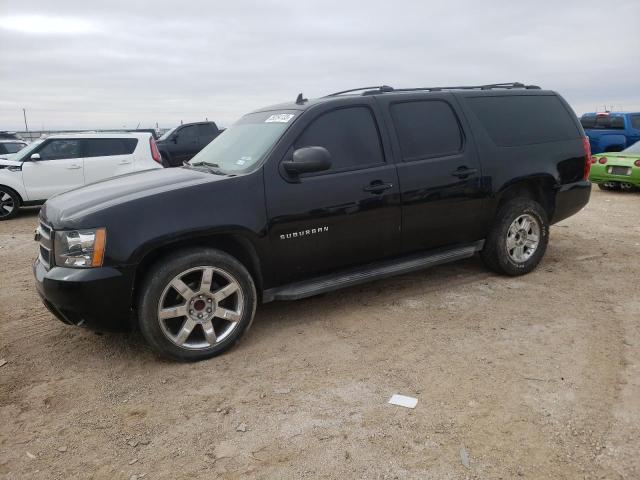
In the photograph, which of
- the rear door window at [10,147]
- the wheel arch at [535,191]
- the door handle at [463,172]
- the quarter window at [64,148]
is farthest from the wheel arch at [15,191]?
the wheel arch at [535,191]

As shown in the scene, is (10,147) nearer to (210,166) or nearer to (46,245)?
(210,166)

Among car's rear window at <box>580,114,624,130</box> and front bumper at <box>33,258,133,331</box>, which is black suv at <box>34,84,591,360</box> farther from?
car's rear window at <box>580,114,624,130</box>

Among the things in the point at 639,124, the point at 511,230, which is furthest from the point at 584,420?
Answer: the point at 639,124

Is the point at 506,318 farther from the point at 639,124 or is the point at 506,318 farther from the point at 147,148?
the point at 639,124

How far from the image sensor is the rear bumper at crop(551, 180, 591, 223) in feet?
17.8

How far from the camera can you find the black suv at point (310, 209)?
136 inches

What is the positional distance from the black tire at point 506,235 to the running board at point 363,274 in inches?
7.3

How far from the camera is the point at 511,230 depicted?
16.8ft

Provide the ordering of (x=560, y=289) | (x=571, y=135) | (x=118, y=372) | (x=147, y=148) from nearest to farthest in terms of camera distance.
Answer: (x=118, y=372) → (x=560, y=289) → (x=571, y=135) → (x=147, y=148)

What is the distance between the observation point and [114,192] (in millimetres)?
3771

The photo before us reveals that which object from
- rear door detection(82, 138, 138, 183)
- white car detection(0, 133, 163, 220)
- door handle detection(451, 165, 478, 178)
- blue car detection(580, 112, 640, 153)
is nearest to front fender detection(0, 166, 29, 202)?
white car detection(0, 133, 163, 220)

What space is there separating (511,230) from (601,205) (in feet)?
18.7

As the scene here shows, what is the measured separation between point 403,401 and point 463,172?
2.40 m

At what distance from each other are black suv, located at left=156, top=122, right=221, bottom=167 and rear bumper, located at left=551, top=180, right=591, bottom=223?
503 inches
